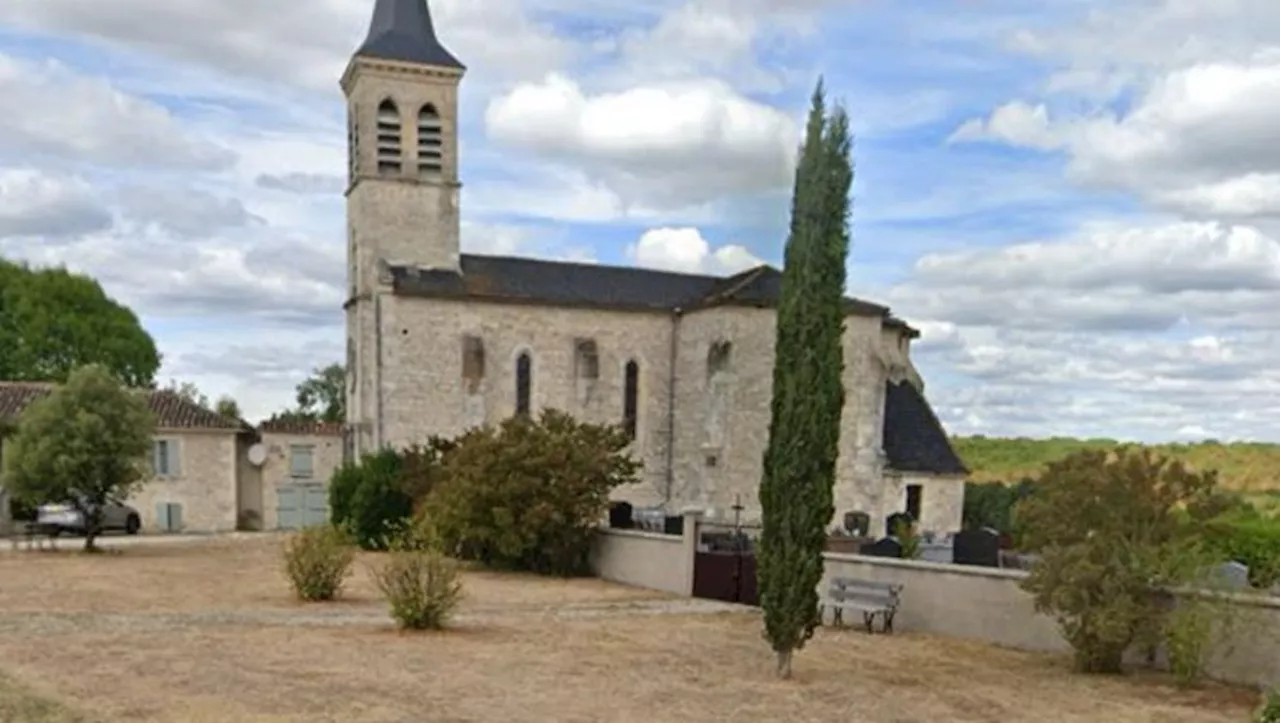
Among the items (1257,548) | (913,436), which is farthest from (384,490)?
(1257,548)

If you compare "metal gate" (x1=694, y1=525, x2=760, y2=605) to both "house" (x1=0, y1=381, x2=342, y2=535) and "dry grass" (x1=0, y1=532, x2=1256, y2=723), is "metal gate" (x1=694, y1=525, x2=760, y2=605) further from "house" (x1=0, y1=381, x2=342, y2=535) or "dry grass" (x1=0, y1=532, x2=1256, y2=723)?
"house" (x1=0, y1=381, x2=342, y2=535)

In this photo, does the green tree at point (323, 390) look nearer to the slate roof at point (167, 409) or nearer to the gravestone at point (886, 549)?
the slate roof at point (167, 409)

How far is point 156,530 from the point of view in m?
36.7

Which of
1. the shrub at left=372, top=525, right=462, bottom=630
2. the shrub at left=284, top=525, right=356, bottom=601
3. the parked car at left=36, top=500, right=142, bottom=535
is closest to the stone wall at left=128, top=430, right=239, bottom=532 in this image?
the parked car at left=36, top=500, right=142, bottom=535

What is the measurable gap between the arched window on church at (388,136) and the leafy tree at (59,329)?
17.6 meters

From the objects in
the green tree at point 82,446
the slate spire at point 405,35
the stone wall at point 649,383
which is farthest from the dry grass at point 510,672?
the slate spire at point 405,35

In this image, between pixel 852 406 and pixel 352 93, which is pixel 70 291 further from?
pixel 852 406

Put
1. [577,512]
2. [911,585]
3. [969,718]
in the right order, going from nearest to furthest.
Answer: [969,718] < [911,585] < [577,512]

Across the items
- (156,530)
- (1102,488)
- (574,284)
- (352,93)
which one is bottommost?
(156,530)

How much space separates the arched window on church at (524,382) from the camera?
36375 mm

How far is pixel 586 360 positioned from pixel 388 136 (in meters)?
Answer: 9.60

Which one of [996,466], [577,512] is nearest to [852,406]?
[577,512]

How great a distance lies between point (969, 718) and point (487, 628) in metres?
6.95

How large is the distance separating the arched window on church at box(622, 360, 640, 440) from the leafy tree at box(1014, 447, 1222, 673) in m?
24.8
